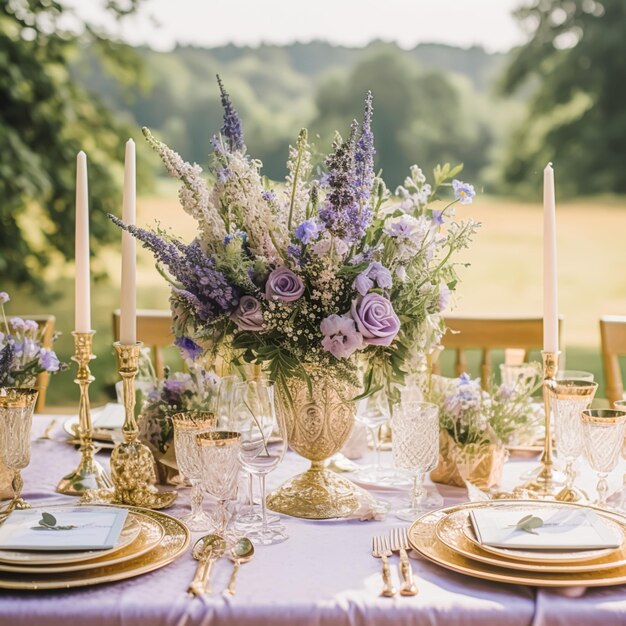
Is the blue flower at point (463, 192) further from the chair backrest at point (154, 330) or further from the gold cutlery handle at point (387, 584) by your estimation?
the chair backrest at point (154, 330)

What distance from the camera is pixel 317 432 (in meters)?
1.62

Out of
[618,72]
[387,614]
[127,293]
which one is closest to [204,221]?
[127,293]

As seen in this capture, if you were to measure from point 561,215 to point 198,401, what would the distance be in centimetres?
595

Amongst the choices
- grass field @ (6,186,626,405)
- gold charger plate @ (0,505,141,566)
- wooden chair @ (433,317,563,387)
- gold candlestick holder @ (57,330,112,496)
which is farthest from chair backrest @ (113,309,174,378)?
grass field @ (6,186,626,405)

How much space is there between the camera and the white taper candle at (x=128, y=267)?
164 cm

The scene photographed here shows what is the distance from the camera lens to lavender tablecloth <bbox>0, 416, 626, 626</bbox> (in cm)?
118

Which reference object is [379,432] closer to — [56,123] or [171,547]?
[171,547]

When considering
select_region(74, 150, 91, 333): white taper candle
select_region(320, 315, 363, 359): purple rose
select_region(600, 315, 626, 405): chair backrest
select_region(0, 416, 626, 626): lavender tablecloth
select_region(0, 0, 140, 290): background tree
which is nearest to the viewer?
select_region(0, 416, 626, 626): lavender tablecloth

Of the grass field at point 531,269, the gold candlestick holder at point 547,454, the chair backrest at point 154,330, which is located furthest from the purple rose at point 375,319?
the grass field at point 531,269

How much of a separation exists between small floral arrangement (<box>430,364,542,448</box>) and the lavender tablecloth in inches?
16.8

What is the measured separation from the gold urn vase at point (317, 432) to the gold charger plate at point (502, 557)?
8.8 inches

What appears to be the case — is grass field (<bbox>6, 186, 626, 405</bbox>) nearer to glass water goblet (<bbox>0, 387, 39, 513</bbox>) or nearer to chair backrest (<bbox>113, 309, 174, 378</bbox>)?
chair backrest (<bbox>113, 309, 174, 378</bbox>)

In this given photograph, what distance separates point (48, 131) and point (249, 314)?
4.29 m

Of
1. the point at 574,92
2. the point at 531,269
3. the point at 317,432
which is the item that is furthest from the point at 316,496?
the point at 574,92
